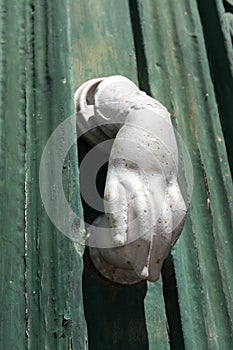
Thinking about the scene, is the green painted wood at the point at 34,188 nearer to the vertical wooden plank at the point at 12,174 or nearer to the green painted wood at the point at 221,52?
the vertical wooden plank at the point at 12,174

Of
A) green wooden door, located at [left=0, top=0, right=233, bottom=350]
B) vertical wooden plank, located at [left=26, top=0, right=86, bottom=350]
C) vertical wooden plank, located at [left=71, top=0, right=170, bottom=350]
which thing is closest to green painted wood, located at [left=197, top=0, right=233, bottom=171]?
green wooden door, located at [left=0, top=0, right=233, bottom=350]

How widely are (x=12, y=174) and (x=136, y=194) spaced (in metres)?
0.19

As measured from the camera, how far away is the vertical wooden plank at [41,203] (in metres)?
0.94

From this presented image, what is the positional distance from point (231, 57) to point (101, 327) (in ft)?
2.08

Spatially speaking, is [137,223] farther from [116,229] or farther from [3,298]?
[3,298]

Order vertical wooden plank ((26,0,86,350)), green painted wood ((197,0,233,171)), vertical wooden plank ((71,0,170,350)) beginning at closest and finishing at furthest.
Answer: vertical wooden plank ((26,0,86,350)), vertical wooden plank ((71,0,170,350)), green painted wood ((197,0,233,171))

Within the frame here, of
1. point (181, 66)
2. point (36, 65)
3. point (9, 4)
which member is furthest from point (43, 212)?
point (181, 66)

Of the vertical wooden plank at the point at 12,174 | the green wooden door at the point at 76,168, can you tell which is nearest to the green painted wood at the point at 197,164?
the green wooden door at the point at 76,168

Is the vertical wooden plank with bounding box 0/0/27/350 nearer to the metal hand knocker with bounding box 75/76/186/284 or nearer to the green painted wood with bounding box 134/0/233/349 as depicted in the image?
the metal hand knocker with bounding box 75/76/186/284

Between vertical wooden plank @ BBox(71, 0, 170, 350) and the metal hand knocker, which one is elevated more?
the metal hand knocker

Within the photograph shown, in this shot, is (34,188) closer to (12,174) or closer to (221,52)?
(12,174)

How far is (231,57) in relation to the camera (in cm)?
144

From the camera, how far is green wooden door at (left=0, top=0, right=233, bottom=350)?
96cm

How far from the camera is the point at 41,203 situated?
3.31ft
